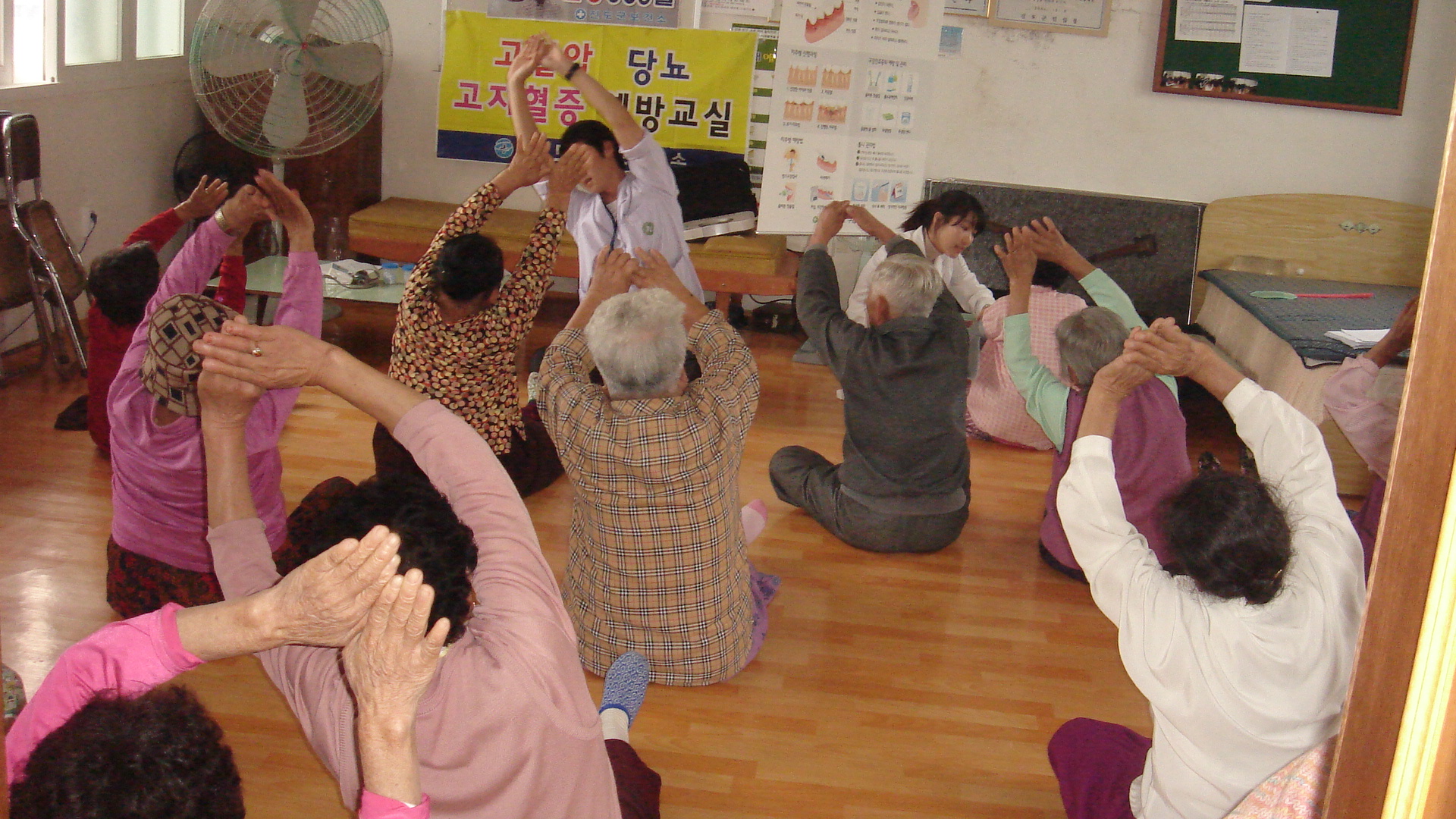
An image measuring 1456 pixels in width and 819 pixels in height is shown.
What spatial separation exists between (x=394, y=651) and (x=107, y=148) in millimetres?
4930

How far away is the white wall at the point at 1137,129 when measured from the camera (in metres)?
5.38

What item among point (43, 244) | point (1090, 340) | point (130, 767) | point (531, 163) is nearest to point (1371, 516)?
point (1090, 340)

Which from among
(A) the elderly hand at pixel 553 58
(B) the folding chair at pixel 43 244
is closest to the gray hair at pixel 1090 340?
(A) the elderly hand at pixel 553 58

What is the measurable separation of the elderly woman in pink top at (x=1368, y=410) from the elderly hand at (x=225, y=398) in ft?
6.61

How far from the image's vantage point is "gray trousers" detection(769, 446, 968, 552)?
3.38 meters

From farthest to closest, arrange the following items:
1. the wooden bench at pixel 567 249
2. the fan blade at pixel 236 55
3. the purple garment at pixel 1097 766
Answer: the wooden bench at pixel 567 249
the fan blade at pixel 236 55
the purple garment at pixel 1097 766

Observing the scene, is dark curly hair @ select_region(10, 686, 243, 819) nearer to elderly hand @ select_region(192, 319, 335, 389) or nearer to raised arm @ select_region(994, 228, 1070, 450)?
elderly hand @ select_region(192, 319, 335, 389)

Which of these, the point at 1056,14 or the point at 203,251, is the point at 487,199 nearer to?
the point at 203,251

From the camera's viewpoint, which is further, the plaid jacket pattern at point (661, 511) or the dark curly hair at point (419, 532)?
the plaid jacket pattern at point (661, 511)

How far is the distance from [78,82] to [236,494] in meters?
4.17

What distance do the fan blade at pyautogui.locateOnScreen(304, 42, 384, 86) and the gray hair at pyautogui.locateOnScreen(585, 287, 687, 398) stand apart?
6.89 ft

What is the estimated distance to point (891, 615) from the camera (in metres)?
3.08

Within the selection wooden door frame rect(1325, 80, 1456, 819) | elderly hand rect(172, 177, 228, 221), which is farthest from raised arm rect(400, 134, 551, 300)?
wooden door frame rect(1325, 80, 1456, 819)

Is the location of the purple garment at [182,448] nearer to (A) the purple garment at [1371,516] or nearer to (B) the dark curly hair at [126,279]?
(B) the dark curly hair at [126,279]
